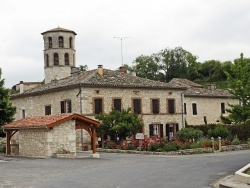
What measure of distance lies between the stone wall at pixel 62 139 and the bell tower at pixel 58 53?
21444mm

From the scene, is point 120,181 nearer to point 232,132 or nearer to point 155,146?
point 155,146

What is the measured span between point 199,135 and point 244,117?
24.7 feet

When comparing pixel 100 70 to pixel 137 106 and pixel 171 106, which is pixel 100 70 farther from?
pixel 171 106

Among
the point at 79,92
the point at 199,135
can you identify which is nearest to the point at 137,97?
the point at 79,92

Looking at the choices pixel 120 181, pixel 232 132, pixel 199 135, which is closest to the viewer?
pixel 120 181

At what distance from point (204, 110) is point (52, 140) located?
29.4m

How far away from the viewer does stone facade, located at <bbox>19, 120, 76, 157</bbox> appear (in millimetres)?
26422

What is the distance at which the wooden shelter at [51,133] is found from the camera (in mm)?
26391

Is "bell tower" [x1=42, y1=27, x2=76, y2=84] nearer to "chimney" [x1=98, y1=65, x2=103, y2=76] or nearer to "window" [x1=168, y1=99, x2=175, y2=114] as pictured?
"chimney" [x1=98, y1=65, x2=103, y2=76]

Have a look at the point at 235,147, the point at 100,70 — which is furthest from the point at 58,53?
the point at 235,147

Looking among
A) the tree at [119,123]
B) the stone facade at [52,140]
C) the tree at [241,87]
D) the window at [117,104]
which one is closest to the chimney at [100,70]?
the window at [117,104]

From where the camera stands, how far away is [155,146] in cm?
2986

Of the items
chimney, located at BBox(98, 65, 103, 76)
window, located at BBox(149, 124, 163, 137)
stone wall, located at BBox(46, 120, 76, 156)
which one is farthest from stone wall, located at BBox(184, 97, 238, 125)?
stone wall, located at BBox(46, 120, 76, 156)

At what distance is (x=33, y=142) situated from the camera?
90.7 feet
